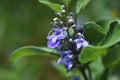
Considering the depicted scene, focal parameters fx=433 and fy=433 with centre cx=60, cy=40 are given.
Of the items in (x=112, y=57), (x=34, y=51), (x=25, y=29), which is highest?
(x=34, y=51)

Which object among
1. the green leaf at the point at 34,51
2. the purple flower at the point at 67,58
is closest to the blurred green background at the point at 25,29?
the green leaf at the point at 34,51

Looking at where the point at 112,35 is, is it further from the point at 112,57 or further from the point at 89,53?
the point at 112,57

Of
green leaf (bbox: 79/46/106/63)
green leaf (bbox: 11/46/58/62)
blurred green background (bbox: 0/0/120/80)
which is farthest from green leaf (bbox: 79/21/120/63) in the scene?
blurred green background (bbox: 0/0/120/80)

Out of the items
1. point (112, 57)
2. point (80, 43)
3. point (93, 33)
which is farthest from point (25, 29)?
point (80, 43)

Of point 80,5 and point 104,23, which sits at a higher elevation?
point 80,5

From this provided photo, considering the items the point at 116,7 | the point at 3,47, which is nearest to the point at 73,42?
the point at 116,7

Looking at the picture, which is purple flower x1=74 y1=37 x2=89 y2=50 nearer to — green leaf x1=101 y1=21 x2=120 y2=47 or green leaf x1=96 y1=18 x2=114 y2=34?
green leaf x1=101 y1=21 x2=120 y2=47
